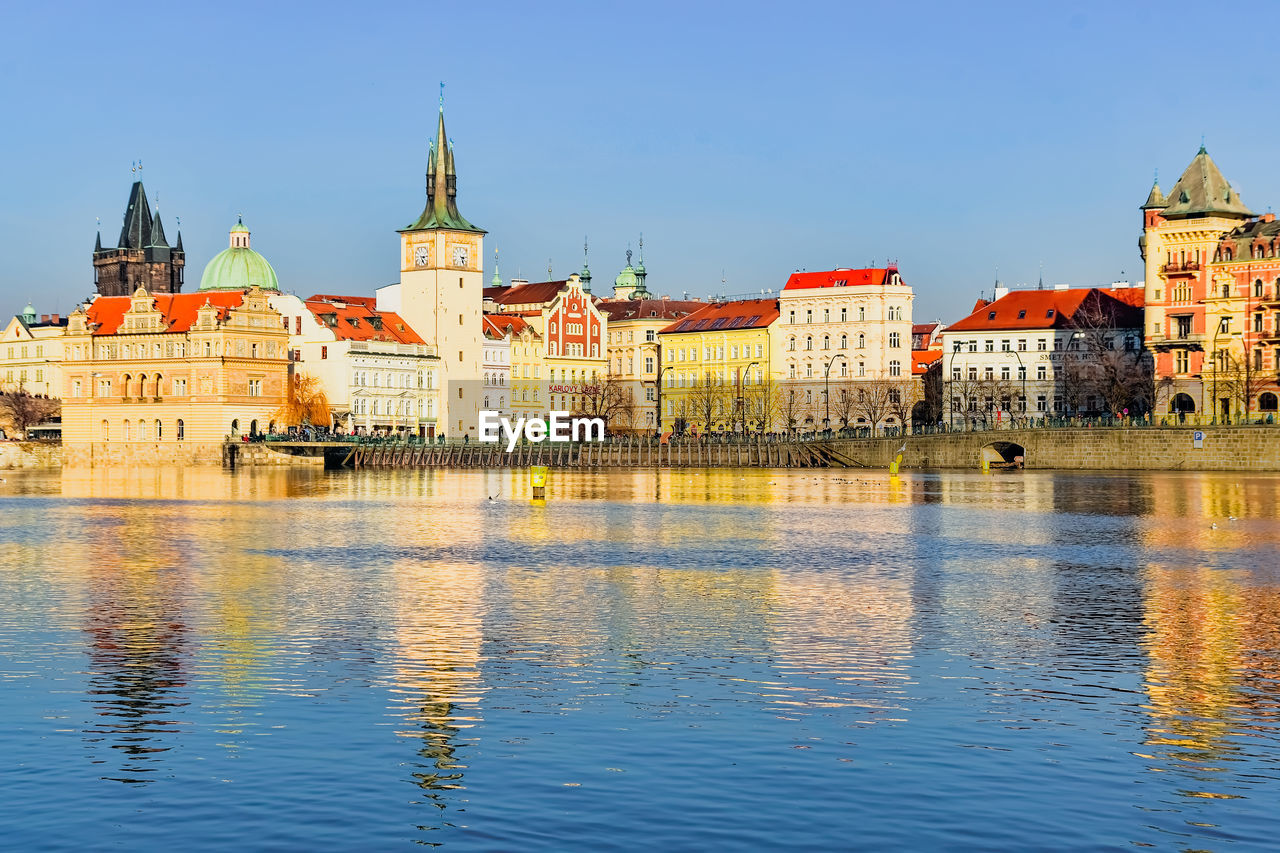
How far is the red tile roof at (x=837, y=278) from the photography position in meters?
182

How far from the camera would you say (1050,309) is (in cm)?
16450

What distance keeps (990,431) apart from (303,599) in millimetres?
97957

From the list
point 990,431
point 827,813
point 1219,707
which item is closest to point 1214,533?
point 1219,707

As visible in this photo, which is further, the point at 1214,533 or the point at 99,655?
the point at 1214,533

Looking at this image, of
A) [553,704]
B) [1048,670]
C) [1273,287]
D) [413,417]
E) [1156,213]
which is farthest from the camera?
[413,417]

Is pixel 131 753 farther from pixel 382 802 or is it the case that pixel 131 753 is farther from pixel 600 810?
pixel 600 810

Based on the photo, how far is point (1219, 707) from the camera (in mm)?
22859

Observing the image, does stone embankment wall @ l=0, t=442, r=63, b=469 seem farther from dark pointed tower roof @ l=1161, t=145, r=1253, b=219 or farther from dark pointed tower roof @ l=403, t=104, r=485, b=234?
dark pointed tower roof @ l=1161, t=145, r=1253, b=219

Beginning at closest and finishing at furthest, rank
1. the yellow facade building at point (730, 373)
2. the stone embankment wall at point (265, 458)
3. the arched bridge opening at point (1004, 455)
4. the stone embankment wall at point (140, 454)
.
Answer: the arched bridge opening at point (1004, 455) < the stone embankment wall at point (265, 458) < the stone embankment wall at point (140, 454) < the yellow facade building at point (730, 373)

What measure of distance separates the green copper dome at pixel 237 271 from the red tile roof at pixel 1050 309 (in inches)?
2823

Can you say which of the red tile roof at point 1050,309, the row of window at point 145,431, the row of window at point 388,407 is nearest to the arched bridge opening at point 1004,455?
the red tile roof at point 1050,309

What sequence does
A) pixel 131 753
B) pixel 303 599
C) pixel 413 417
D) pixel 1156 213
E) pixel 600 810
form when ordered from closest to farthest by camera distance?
pixel 600 810 → pixel 131 753 → pixel 303 599 → pixel 1156 213 → pixel 413 417

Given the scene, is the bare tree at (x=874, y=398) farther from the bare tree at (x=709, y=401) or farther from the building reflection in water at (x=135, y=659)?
the building reflection in water at (x=135, y=659)

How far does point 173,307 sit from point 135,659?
495ft
